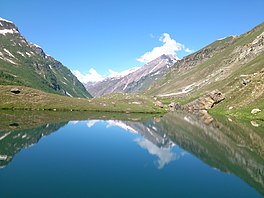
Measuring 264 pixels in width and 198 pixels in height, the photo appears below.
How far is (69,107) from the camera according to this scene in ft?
497

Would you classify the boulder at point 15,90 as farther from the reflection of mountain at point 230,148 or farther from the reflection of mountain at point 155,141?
the reflection of mountain at point 230,148

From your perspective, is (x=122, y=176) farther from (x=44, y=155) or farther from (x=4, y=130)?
(x=4, y=130)

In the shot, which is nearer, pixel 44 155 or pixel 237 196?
pixel 237 196

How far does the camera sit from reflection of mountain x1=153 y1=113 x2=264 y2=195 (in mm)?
48938

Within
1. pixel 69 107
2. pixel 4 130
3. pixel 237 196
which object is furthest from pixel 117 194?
pixel 69 107

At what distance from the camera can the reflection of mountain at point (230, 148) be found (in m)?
48.9

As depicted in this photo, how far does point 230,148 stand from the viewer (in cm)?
6681

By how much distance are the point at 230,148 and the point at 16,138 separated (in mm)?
44342

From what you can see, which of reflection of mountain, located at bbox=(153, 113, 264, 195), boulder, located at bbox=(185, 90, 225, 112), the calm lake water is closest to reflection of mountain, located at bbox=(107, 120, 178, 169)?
the calm lake water

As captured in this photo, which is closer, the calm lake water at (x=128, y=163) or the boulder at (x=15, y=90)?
the calm lake water at (x=128, y=163)

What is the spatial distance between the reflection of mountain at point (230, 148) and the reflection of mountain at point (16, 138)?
3163 cm

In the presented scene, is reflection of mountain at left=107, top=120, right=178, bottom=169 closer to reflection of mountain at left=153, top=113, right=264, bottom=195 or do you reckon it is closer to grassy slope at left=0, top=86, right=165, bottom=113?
reflection of mountain at left=153, top=113, right=264, bottom=195

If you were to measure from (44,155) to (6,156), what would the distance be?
587 cm

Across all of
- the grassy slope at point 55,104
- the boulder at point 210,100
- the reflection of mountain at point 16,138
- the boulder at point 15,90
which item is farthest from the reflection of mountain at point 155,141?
the boulder at point 210,100
